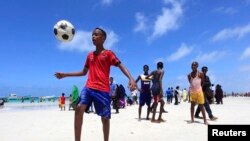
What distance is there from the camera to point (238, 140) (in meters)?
5.39

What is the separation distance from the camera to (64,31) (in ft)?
23.9

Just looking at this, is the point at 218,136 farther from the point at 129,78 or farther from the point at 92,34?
the point at 92,34

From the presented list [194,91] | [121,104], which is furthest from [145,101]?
[121,104]

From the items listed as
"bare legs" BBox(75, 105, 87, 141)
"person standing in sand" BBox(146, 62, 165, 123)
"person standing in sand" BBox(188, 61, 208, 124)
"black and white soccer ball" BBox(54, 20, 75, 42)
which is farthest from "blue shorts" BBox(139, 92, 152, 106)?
"bare legs" BBox(75, 105, 87, 141)

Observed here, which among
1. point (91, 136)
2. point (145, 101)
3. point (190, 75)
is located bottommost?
point (91, 136)

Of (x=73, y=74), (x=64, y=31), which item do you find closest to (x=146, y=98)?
(x=64, y=31)

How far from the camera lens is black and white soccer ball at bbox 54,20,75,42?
23.9 ft

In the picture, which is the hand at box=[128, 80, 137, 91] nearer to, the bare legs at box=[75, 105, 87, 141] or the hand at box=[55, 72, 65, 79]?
the bare legs at box=[75, 105, 87, 141]

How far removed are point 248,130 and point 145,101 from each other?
264 inches

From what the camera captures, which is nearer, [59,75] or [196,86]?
[59,75]

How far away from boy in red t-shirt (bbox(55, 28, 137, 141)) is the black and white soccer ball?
3.27ft

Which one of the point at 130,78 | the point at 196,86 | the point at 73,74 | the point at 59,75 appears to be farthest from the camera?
the point at 196,86

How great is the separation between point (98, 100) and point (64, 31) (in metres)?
1.80

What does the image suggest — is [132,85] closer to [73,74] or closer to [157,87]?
[73,74]
